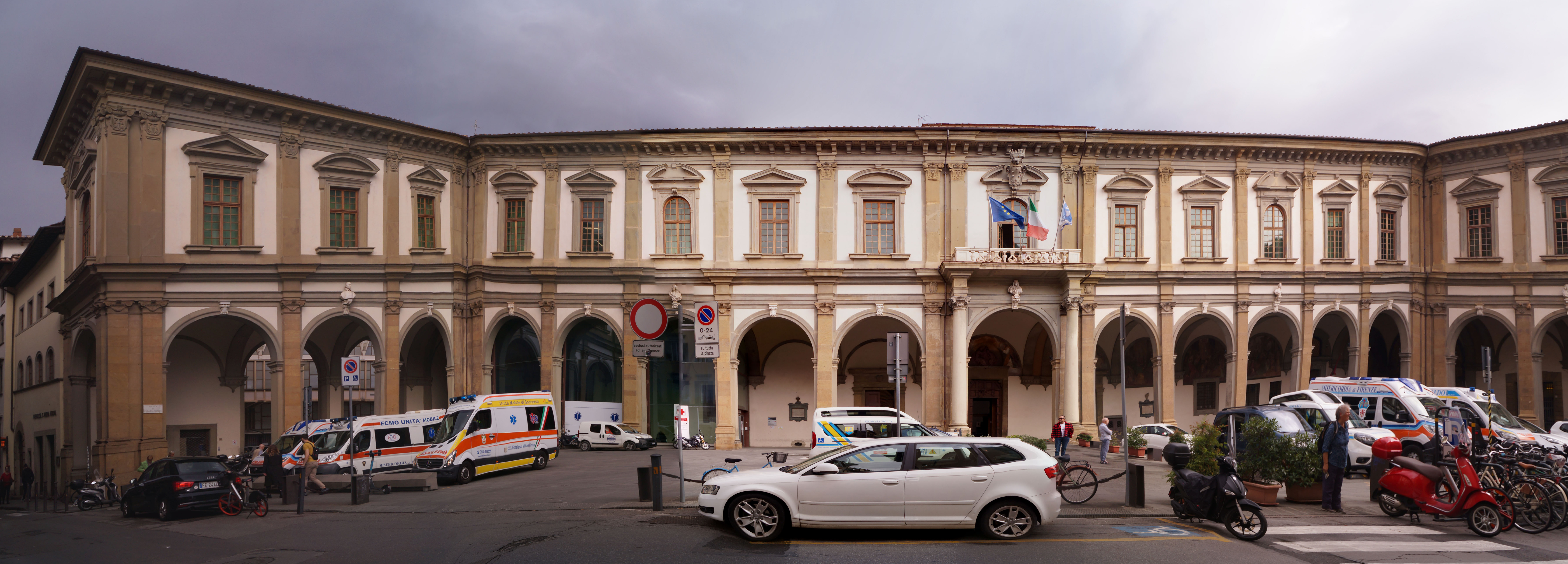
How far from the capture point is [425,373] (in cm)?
3422

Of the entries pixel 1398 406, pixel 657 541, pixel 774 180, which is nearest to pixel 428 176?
pixel 774 180

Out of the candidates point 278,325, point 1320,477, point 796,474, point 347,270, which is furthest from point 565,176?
point 1320,477

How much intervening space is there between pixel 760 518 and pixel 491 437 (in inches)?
539

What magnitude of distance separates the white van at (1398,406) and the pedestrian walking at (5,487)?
139 feet

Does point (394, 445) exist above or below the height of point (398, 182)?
Answer: below

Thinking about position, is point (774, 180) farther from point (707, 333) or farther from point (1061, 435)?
point (707, 333)

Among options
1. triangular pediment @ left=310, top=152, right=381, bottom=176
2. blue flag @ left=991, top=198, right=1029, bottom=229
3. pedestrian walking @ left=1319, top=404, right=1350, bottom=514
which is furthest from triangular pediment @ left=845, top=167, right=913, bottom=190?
pedestrian walking @ left=1319, top=404, right=1350, bottom=514

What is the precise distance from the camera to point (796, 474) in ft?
36.6

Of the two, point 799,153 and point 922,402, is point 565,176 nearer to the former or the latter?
point 799,153

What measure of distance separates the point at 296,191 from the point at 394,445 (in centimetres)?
858

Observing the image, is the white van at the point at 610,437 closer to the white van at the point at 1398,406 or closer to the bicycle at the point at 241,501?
the bicycle at the point at 241,501

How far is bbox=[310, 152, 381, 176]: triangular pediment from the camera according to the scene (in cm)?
2708

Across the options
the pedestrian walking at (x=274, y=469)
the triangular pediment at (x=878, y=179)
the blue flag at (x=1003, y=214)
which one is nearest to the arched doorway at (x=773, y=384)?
the triangular pediment at (x=878, y=179)

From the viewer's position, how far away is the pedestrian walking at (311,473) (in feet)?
64.6
